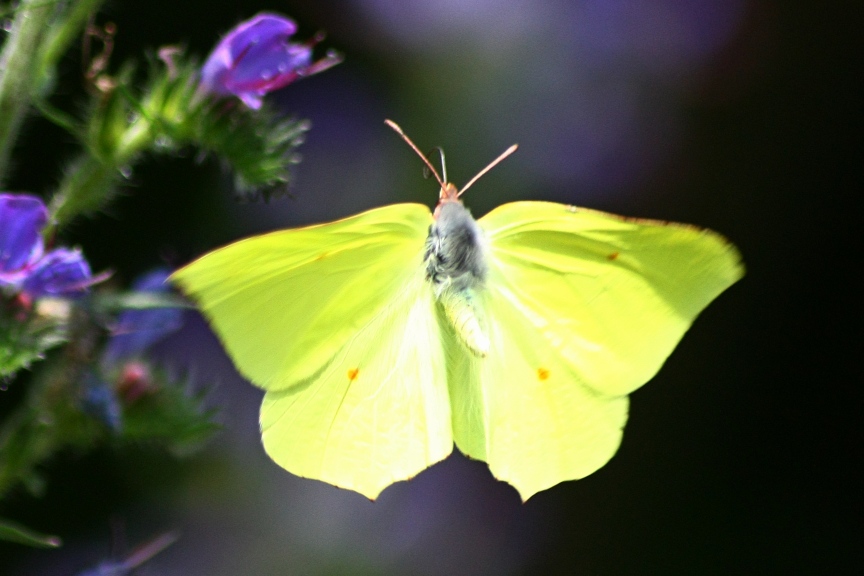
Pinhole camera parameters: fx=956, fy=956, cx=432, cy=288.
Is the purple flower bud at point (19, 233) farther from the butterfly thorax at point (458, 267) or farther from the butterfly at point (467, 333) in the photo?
the butterfly thorax at point (458, 267)

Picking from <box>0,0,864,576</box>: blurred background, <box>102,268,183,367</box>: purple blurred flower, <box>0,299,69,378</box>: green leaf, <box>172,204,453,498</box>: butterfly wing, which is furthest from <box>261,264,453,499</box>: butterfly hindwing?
<box>0,0,864,576</box>: blurred background

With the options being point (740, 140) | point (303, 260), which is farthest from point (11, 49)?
point (740, 140)

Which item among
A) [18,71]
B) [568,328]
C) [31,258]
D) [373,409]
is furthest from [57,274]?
[568,328]

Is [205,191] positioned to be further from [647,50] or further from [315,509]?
[647,50]

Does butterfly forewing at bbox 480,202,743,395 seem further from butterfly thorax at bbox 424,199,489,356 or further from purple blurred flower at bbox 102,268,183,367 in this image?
purple blurred flower at bbox 102,268,183,367

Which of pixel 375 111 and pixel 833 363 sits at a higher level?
pixel 375 111

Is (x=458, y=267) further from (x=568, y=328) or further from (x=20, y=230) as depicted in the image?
(x=20, y=230)
